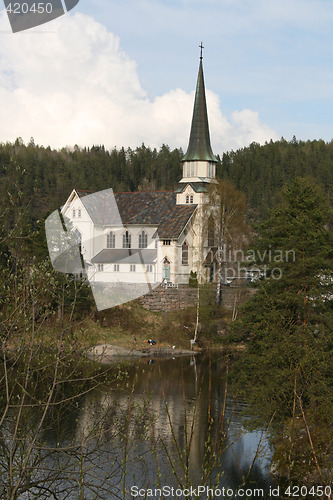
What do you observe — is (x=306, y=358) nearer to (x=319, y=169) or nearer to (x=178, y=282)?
(x=178, y=282)

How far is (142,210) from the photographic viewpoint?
50.9 m

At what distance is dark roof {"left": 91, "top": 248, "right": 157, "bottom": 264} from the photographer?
48094mm

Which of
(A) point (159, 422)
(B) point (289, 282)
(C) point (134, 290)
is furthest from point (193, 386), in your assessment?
(C) point (134, 290)

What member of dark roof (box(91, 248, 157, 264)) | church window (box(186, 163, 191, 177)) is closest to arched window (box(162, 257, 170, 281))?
dark roof (box(91, 248, 157, 264))

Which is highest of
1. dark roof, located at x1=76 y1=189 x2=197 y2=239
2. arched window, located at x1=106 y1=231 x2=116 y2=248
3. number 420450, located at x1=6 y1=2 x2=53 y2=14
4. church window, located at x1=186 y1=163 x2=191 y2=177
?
number 420450, located at x1=6 y1=2 x2=53 y2=14

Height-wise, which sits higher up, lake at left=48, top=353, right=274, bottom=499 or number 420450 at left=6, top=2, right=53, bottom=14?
number 420450 at left=6, top=2, right=53, bottom=14

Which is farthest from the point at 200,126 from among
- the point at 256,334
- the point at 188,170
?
the point at 256,334

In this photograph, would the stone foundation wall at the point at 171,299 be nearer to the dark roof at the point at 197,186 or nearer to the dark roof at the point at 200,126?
the dark roof at the point at 197,186

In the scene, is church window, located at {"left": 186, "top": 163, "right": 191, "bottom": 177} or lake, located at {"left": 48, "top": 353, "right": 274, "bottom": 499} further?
church window, located at {"left": 186, "top": 163, "right": 191, "bottom": 177}

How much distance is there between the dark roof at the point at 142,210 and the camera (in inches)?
1901

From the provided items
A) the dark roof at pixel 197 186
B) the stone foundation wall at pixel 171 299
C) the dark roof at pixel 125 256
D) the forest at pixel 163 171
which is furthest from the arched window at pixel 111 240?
the forest at pixel 163 171

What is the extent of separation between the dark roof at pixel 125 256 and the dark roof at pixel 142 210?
6.13 feet

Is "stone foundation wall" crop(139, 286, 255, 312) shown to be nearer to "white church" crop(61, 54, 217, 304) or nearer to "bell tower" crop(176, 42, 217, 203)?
"white church" crop(61, 54, 217, 304)

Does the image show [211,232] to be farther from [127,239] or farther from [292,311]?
[292,311]
